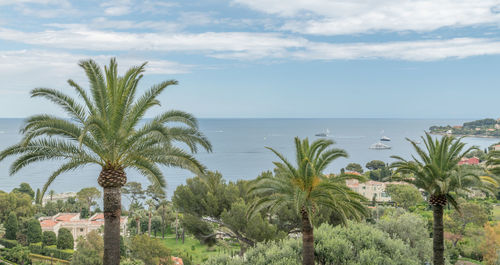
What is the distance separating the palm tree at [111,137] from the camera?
1120cm

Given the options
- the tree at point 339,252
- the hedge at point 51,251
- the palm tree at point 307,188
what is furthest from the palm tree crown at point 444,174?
the hedge at point 51,251

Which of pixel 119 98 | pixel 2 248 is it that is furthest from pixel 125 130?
pixel 2 248

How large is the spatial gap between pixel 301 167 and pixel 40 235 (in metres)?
42.9

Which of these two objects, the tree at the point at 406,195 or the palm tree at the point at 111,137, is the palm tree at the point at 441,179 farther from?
the tree at the point at 406,195

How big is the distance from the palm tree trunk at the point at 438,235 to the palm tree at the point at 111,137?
8.43m

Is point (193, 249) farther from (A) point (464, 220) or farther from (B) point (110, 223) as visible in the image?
(B) point (110, 223)

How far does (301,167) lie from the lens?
13.0 metres

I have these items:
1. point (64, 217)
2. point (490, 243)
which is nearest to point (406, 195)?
point (490, 243)

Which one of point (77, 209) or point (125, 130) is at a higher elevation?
point (125, 130)

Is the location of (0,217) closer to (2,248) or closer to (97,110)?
(2,248)

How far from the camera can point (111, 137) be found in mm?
11281

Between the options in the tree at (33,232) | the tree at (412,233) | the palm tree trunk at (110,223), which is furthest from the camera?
the tree at (33,232)

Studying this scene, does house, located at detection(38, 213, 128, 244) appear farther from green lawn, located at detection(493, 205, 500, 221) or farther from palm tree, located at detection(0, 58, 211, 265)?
green lawn, located at detection(493, 205, 500, 221)

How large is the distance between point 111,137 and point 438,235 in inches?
455
